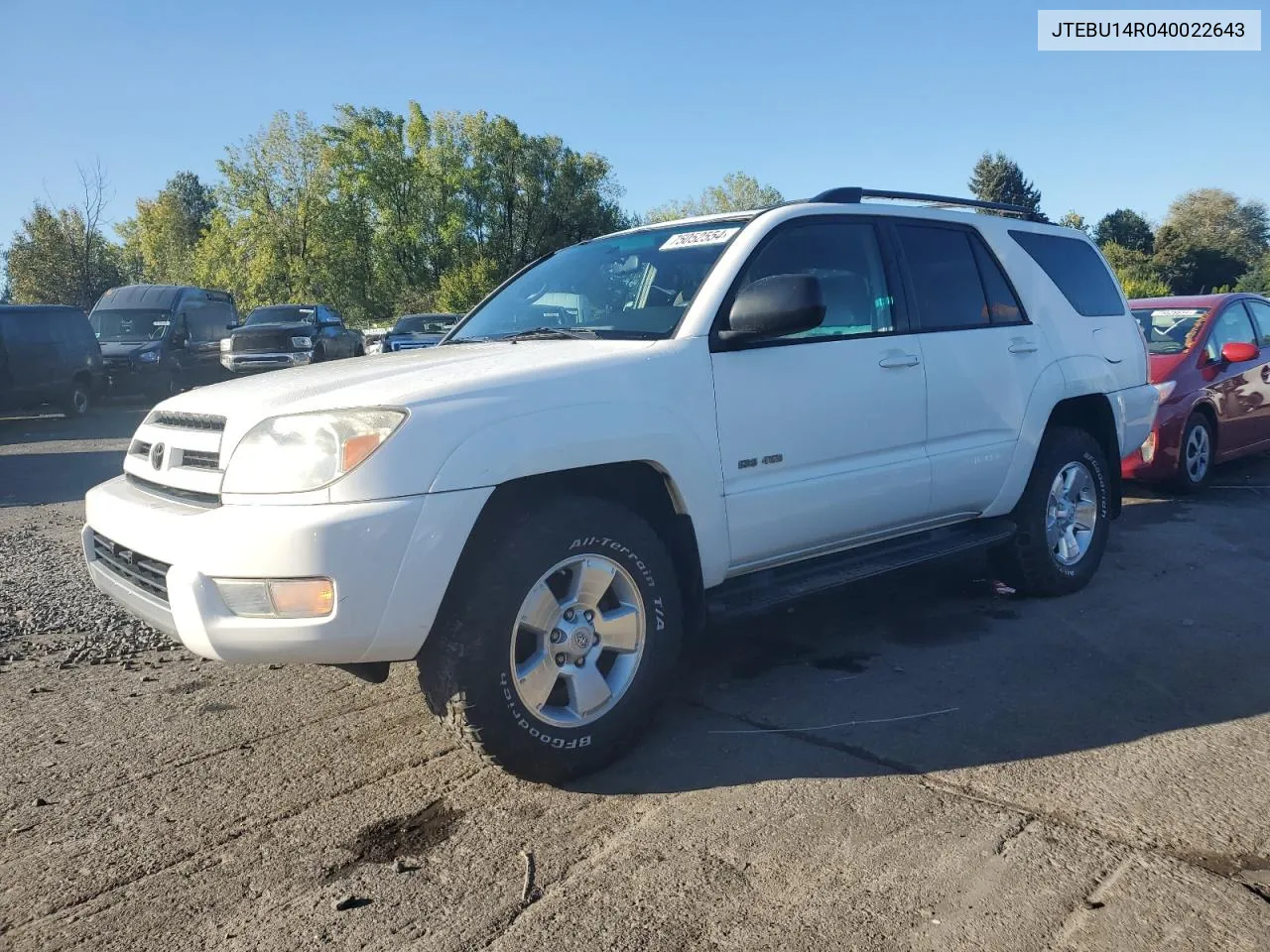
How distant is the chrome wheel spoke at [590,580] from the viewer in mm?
3131

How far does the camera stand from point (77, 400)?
15836 millimetres

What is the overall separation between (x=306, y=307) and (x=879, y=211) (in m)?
18.9

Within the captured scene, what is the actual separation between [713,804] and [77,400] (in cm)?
1601

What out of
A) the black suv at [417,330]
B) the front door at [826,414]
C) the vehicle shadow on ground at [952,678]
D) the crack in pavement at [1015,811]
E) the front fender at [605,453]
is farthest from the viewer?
the black suv at [417,330]

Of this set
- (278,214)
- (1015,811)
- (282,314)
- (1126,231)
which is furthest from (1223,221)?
(1015,811)

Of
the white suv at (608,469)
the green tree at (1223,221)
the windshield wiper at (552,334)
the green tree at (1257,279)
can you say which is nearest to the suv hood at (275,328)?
the white suv at (608,469)

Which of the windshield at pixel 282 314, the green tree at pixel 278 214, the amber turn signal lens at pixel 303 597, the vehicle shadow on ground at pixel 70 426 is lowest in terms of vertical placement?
the vehicle shadow on ground at pixel 70 426

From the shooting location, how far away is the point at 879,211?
4414 mm

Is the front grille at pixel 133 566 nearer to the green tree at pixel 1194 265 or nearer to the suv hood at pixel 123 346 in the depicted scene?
the suv hood at pixel 123 346

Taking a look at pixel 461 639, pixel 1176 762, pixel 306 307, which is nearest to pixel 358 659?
pixel 461 639

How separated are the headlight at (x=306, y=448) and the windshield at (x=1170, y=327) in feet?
23.9

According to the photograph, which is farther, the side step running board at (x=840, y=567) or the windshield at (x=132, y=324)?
the windshield at (x=132, y=324)

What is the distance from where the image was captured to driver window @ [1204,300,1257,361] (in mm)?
8211

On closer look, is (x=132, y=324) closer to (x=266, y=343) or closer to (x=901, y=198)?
(x=266, y=343)
